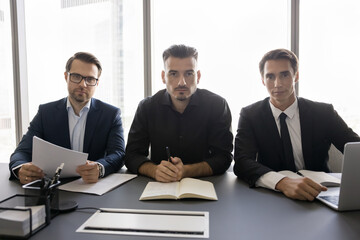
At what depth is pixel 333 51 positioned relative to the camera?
9.02 feet

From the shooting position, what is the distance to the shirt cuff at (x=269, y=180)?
1.32 m

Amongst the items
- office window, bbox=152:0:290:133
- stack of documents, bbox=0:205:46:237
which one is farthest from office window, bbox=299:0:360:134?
stack of documents, bbox=0:205:46:237

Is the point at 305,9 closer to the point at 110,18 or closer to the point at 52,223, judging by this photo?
the point at 110,18

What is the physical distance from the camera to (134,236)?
0.87 m

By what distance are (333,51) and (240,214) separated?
7.98ft

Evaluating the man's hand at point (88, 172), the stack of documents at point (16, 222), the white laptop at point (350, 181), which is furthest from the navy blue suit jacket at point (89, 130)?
the white laptop at point (350, 181)

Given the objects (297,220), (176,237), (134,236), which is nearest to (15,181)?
(134,236)

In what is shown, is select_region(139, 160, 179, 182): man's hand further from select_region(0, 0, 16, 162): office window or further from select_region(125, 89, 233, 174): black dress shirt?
select_region(0, 0, 16, 162): office window

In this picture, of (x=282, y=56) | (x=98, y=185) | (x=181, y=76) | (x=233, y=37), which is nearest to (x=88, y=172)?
(x=98, y=185)

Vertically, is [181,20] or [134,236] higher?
[181,20]

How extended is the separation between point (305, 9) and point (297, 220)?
2.50m

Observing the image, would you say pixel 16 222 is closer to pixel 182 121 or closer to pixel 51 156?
pixel 51 156

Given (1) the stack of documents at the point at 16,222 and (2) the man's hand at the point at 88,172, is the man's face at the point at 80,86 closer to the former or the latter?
(2) the man's hand at the point at 88,172

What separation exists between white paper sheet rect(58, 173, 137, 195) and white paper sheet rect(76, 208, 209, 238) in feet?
0.84
